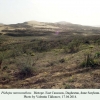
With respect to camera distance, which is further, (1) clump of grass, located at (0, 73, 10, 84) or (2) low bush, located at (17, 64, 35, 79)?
(2) low bush, located at (17, 64, 35, 79)

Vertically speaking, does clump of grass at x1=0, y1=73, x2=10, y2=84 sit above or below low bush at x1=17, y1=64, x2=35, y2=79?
below

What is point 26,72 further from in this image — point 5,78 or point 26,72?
point 5,78

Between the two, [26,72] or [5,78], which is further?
[26,72]

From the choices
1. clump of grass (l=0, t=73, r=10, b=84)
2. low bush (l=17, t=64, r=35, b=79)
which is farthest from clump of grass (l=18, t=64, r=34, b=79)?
clump of grass (l=0, t=73, r=10, b=84)

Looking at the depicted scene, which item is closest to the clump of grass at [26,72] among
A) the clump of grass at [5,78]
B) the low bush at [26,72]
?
the low bush at [26,72]

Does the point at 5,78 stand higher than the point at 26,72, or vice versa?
the point at 26,72

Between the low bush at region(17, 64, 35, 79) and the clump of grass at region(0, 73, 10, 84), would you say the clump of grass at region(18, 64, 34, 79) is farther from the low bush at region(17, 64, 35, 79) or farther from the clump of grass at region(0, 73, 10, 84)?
the clump of grass at region(0, 73, 10, 84)

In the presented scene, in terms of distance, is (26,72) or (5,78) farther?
(26,72)

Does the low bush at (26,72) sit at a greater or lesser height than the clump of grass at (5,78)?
greater

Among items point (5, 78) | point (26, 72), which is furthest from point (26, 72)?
point (5, 78)

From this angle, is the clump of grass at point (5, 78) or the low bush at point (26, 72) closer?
the clump of grass at point (5, 78)

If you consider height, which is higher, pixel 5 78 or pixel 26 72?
pixel 26 72

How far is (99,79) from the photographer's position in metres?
7.36

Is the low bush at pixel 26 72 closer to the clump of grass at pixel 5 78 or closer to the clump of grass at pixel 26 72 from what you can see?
the clump of grass at pixel 26 72
